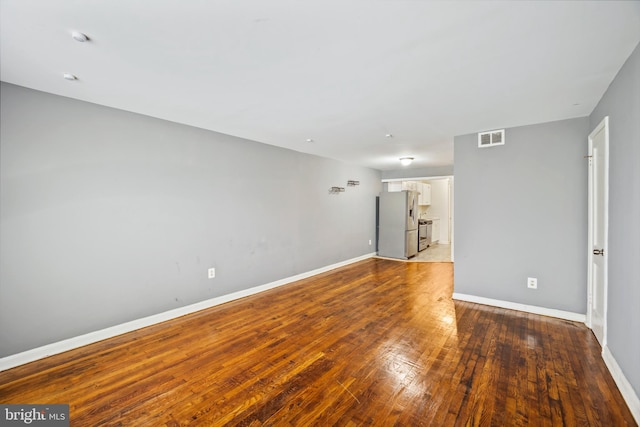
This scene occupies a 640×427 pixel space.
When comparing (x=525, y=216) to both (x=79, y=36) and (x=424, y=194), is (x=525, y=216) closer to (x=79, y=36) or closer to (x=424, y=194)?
(x=79, y=36)

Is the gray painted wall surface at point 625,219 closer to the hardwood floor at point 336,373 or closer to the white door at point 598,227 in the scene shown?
the white door at point 598,227

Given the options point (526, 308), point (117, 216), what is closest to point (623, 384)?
point (526, 308)

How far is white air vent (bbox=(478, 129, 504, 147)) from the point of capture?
365cm

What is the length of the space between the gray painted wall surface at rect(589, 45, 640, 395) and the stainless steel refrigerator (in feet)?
15.3

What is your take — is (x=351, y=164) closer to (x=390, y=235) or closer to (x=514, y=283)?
(x=390, y=235)

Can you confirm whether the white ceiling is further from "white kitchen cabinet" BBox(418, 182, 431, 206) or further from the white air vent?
"white kitchen cabinet" BBox(418, 182, 431, 206)

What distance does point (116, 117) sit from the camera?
9.57 feet

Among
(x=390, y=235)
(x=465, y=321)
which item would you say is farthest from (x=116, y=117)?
(x=390, y=235)

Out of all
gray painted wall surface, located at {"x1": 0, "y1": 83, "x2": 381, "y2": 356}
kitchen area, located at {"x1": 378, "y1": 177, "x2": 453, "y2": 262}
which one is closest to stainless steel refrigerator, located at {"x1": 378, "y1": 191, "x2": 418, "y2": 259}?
kitchen area, located at {"x1": 378, "y1": 177, "x2": 453, "y2": 262}

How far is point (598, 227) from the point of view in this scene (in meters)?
2.79

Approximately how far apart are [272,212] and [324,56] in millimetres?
3025

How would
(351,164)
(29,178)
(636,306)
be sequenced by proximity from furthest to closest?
(351,164), (29,178), (636,306)

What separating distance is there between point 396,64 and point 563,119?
8.86 feet

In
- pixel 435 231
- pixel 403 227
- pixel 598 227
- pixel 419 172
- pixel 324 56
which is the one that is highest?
pixel 324 56
